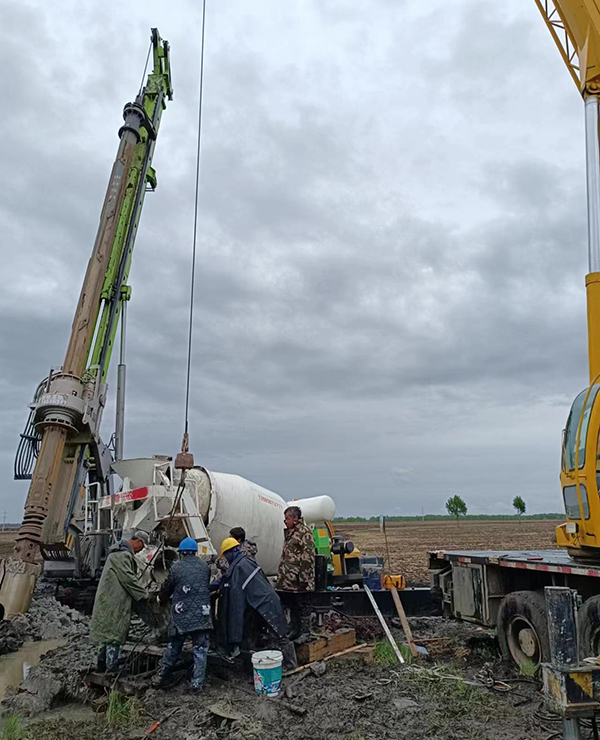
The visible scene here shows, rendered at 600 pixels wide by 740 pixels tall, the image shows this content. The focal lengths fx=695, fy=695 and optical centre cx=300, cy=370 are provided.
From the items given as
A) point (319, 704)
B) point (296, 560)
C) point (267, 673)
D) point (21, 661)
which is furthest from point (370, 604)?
point (21, 661)

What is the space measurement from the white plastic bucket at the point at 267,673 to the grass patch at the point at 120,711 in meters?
1.31

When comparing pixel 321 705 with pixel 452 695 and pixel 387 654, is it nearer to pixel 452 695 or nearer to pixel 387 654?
pixel 452 695

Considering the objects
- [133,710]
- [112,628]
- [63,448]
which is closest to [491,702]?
[133,710]

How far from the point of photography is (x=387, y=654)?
9508mm

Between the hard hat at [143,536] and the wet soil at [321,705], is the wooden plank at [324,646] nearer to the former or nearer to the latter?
the wet soil at [321,705]

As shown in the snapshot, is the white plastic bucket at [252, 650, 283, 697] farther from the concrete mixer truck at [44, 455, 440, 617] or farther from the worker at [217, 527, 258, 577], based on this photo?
the concrete mixer truck at [44, 455, 440, 617]

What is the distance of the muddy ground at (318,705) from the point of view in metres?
6.74

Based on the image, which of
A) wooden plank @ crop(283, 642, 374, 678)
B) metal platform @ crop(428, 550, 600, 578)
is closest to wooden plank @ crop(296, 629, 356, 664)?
wooden plank @ crop(283, 642, 374, 678)

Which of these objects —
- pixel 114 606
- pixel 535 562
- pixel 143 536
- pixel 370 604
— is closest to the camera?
pixel 114 606

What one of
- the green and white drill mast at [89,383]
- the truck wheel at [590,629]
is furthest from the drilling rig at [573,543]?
the green and white drill mast at [89,383]

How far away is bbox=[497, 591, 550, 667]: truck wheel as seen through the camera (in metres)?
8.45

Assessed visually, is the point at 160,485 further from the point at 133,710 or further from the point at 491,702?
the point at 491,702

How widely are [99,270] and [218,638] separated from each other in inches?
388

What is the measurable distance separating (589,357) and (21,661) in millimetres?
9670
